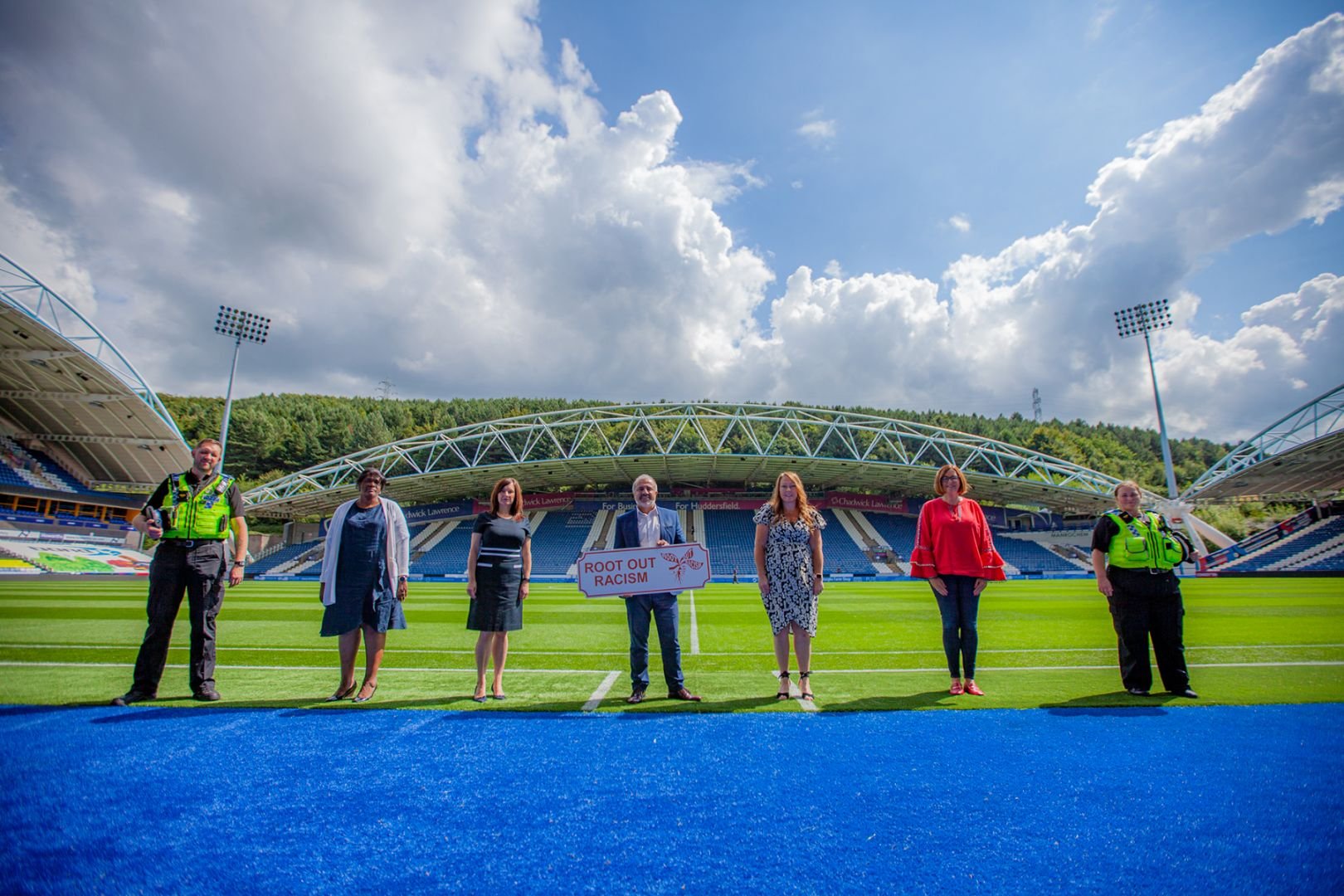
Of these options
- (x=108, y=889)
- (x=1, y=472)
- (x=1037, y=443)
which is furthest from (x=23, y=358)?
(x=1037, y=443)

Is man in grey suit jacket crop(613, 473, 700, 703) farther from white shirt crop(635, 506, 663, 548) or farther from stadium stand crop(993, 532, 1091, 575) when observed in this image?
stadium stand crop(993, 532, 1091, 575)

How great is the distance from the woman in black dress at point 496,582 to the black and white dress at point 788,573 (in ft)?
6.16

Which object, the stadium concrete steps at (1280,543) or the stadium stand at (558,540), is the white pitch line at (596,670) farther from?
the stadium concrete steps at (1280,543)

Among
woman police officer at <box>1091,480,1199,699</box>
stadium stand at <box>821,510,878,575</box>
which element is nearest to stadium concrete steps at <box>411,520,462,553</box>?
stadium stand at <box>821,510,878,575</box>

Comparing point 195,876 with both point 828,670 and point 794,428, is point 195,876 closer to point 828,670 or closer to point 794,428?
point 828,670

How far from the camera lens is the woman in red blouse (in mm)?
4582

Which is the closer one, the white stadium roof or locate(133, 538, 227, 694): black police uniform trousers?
locate(133, 538, 227, 694): black police uniform trousers

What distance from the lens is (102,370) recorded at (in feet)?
94.0

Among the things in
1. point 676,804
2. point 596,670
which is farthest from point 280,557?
point 676,804

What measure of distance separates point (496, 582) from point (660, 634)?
1303mm

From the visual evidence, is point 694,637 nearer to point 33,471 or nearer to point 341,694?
point 341,694

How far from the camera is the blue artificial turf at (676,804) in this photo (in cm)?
190

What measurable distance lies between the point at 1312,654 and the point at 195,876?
30.1 feet

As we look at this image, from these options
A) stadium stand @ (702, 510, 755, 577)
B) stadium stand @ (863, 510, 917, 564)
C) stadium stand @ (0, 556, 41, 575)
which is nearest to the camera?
stadium stand @ (0, 556, 41, 575)
